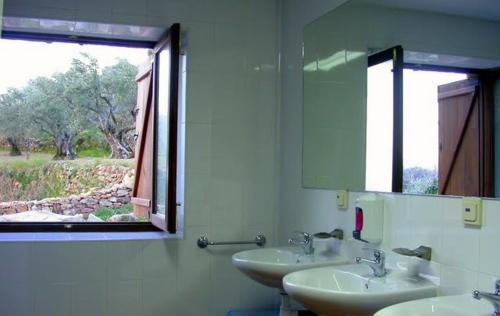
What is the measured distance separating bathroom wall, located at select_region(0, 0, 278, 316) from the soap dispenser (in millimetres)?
1003

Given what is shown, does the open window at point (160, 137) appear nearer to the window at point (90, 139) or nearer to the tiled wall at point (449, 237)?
the window at point (90, 139)

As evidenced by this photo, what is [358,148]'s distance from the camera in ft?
7.32

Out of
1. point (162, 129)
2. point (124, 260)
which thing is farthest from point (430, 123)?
point (124, 260)

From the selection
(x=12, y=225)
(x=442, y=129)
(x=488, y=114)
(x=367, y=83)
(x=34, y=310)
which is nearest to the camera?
(x=488, y=114)

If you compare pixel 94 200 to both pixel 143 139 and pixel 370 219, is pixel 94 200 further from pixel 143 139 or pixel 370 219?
pixel 370 219

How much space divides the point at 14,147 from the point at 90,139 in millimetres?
417

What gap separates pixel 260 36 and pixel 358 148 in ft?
3.46

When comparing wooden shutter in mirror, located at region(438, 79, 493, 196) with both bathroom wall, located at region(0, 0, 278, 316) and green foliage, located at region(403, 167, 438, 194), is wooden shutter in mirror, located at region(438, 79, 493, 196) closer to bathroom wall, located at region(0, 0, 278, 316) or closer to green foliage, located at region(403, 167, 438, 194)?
green foliage, located at region(403, 167, 438, 194)

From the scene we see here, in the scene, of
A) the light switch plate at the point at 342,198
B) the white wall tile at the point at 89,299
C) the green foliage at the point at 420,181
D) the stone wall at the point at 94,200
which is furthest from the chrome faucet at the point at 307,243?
the stone wall at the point at 94,200

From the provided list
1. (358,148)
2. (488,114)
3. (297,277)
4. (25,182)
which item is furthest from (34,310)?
(488,114)

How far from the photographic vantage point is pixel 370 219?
1927mm

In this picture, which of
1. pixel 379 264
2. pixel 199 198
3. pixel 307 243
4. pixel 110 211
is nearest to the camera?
pixel 379 264

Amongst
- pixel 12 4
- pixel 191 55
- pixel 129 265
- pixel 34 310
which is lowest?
pixel 34 310

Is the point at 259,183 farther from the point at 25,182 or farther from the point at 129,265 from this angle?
the point at 25,182
